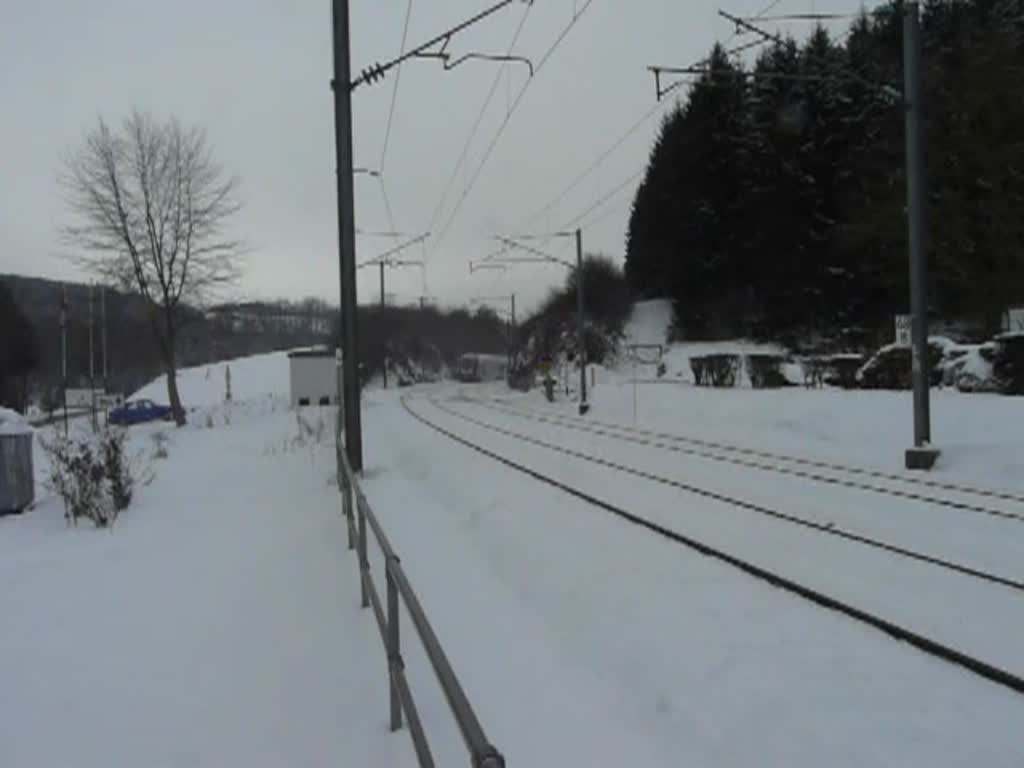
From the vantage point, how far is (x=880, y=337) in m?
39.9

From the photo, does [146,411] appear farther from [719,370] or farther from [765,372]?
[765,372]

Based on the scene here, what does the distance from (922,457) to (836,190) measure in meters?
41.5

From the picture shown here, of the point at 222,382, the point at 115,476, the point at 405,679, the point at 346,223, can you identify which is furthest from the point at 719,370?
the point at 222,382

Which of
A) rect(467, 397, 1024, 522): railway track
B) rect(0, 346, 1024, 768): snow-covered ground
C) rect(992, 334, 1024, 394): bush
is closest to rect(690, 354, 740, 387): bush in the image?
rect(467, 397, 1024, 522): railway track

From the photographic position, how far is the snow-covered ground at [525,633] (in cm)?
455

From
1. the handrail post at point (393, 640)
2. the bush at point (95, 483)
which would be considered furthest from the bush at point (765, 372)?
the handrail post at point (393, 640)

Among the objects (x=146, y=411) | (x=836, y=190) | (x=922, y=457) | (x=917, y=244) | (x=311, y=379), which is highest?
(x=836, y=190)

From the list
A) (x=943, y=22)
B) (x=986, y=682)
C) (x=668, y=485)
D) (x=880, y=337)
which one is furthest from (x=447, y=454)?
(x=943, y=22)

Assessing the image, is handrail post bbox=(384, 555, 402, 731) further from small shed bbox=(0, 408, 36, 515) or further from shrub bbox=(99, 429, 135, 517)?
small shed bbox=(0, 408, 36, 515)

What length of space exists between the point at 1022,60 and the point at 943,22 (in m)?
9.36

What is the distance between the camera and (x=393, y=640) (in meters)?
4.13

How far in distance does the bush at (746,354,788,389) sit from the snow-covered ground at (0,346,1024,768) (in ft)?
49.9

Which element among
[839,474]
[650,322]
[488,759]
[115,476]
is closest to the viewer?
[488,759]

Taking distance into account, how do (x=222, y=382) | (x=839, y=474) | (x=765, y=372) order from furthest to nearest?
(x=222, y=382), (x=765, y=372), (x=839, y=474)
